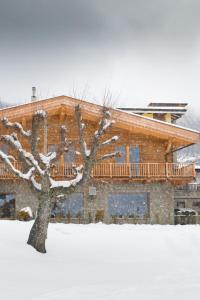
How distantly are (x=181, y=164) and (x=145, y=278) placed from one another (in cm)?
1700

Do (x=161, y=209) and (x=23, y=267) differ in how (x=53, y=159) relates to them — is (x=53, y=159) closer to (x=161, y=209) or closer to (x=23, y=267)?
(x=23, y=267)

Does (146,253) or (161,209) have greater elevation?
(161,209)

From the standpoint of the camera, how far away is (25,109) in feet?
84.7

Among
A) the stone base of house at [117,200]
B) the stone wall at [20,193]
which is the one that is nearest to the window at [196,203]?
the stone base of house at [117,200]

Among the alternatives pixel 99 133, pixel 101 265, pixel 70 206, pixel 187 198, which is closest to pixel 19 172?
pixel 99 133

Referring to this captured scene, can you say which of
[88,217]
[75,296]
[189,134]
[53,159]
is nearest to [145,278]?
[75,296]

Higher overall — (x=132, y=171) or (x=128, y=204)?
(x=132, y=171)

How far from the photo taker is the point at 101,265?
12.3 meters

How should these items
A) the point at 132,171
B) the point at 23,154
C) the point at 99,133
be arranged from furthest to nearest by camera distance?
the point at 132,171 → the point at 99,133 → the point at 23,154

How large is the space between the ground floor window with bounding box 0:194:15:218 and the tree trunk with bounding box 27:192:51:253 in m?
13.3

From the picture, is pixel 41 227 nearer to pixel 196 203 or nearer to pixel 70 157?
pixel 70 157

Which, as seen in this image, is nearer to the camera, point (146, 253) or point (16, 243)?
point (16, 243)

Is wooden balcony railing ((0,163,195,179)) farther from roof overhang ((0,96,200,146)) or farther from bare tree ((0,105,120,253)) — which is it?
bare tree ((0,105,120,253))

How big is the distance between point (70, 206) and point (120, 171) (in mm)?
3991
